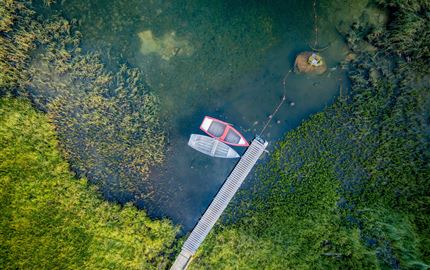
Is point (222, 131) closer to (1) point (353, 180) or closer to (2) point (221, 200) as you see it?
(2) point (221, 200)

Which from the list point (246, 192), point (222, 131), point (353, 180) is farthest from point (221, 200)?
point (353, 180)

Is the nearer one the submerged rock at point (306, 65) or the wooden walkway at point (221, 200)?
the wooden walkway at point (221, 200)

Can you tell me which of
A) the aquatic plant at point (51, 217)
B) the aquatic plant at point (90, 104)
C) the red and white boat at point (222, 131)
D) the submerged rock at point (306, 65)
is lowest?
the aquatic plant at point (51, 217)

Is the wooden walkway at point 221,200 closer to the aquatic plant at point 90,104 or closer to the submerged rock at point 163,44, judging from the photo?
the aquatic plant at point 90,104

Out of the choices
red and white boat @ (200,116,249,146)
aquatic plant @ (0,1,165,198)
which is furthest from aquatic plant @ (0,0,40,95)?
red and white boat @ (200,116,249,146)

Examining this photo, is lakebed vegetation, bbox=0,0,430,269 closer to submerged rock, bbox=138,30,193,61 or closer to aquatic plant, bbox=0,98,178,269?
aquatic plant, bbox=0,98,178,269

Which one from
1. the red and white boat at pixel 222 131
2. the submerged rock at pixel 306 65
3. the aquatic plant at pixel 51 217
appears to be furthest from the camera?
the submerged rock at pixel 306 65

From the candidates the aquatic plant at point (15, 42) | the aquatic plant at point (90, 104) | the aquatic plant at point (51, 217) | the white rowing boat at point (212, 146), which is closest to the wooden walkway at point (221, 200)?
the white rowing boat at point (212, 146)

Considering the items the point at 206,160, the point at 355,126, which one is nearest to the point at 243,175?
the point at 206,160
